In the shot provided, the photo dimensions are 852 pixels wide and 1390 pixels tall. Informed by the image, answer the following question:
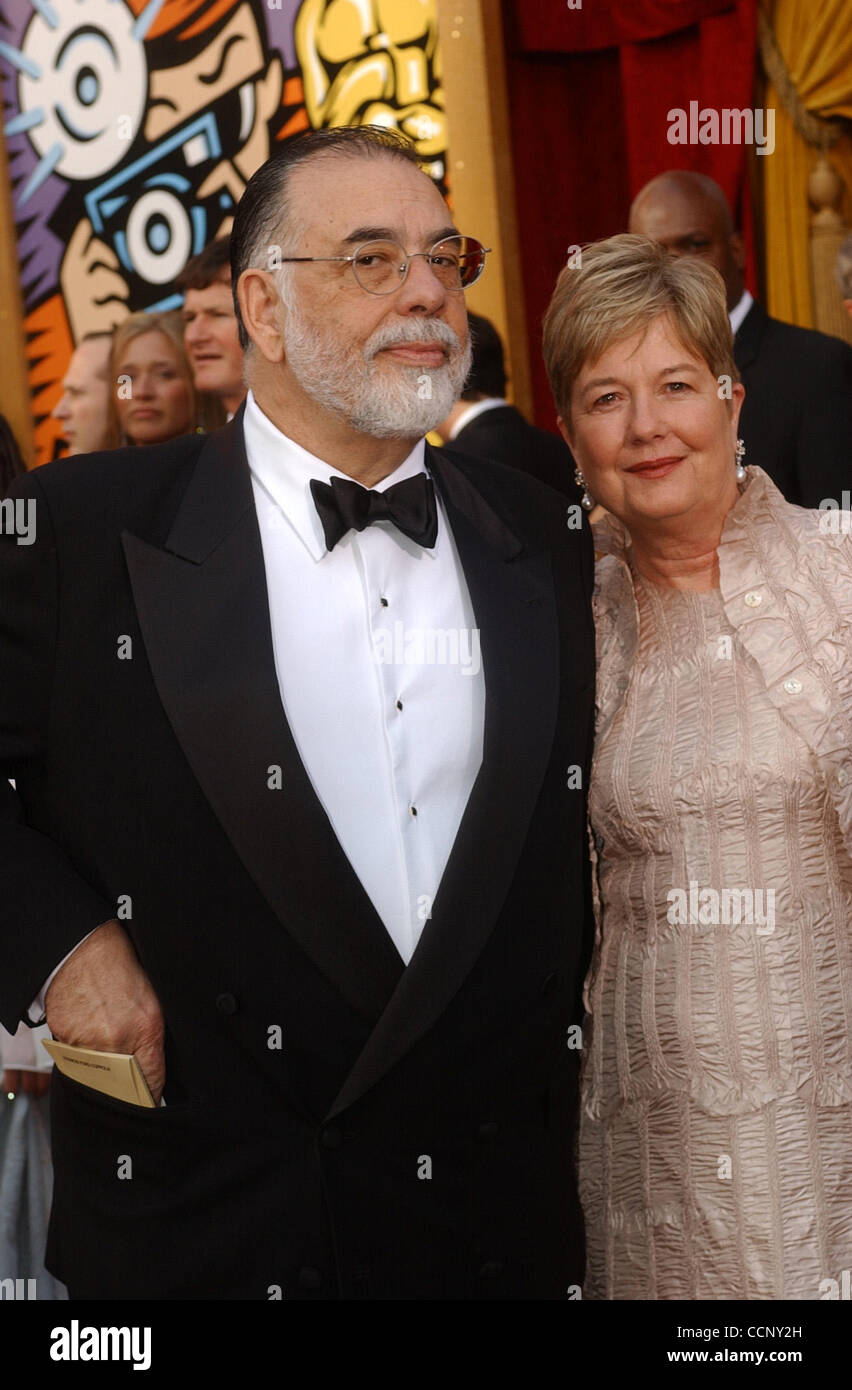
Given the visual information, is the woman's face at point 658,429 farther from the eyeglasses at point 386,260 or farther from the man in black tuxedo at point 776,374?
A: the man in black tuxedo at point 776,374

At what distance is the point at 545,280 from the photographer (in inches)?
163

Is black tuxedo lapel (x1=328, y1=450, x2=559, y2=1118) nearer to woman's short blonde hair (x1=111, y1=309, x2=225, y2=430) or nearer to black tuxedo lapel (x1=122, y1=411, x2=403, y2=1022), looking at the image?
black tuxedo lapel (x1=122, y1=411, x2=403, y2=1022)

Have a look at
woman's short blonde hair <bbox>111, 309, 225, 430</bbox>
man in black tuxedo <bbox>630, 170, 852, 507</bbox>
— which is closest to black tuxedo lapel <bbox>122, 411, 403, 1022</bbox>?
man in black tuxedo <bbox>630, 170, 852, 507</bbox>

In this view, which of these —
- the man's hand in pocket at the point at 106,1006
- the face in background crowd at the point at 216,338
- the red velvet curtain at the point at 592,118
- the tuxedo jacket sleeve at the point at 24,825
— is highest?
the red velvet curtain at the point at 592,118

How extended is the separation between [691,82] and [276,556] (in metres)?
2.66

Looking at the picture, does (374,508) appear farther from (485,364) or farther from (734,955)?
(485,364)

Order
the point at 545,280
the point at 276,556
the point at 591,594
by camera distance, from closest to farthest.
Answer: the point at 276,556 → the point at 591,594 → the point at 545,280

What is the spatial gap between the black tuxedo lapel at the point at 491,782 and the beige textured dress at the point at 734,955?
0.19 metres

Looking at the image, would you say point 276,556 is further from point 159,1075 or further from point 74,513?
point 159,1075

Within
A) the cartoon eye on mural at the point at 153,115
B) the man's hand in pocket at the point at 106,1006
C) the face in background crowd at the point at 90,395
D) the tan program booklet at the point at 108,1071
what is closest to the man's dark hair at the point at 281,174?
the man's hand in pocket at the point at 106,1006

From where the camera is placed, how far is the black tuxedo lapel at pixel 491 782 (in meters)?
1.73

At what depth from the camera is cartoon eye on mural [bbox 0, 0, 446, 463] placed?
4.02m

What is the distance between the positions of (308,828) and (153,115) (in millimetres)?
3085
